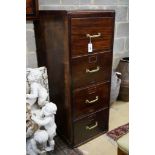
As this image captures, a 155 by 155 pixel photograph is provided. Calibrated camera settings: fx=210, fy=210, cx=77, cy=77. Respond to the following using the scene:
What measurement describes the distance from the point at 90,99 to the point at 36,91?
435 millimetres

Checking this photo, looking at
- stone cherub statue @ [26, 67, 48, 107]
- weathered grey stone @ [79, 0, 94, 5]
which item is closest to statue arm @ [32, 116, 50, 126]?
→ stone cherub statue @ [26, 67, 48, 107]

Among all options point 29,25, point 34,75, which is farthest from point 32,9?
point 34,75

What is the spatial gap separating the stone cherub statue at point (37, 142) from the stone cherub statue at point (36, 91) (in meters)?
0.25

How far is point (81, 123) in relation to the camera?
1.70 m

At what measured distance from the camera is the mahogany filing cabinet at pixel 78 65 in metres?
1.45

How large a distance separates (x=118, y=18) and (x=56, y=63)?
1.22 metres

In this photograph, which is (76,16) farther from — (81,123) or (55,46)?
(81,123)

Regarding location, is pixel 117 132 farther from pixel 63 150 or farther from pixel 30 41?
pixel 30 41

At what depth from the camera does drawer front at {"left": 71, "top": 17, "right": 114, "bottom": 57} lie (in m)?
1.42

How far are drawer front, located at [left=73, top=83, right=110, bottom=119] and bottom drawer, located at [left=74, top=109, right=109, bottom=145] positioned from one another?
6cm

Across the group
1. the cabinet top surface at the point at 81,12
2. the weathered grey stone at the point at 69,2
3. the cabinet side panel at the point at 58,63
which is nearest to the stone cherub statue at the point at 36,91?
the cabinet side panel at the point at 58,63

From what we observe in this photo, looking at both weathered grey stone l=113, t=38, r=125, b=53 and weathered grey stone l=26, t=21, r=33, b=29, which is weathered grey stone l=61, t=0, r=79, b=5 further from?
weathered grey stone l=113, t=38, r=125, b=53

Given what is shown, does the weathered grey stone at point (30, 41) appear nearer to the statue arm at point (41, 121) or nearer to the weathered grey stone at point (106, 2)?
the statue arm at point (41, 121)
